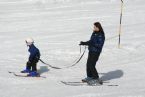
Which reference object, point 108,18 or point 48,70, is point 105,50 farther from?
point 108,18

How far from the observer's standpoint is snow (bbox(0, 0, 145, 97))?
14227 millimetres

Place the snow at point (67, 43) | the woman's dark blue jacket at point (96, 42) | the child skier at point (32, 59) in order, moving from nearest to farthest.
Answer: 1. the snow at point (67, 43)
2. the woman's dark blue jacket at point (96, 42)
3. the child skier at point (32, 59)

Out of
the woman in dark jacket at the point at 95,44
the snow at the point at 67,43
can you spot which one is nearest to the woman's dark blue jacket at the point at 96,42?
the woman in dark jacket at the point at 95,44

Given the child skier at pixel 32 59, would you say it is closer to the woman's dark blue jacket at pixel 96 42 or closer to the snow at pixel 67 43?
the snow at pixel 67 43

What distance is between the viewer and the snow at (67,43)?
1423 centimetres

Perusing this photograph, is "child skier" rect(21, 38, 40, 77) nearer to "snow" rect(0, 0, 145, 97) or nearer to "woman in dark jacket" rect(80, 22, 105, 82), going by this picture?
"snow" rect(0, 0, 145, 97)

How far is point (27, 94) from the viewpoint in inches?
523

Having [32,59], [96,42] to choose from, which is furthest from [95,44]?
[32,59]

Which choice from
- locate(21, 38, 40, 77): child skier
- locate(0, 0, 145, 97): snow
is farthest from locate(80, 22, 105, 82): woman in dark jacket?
locate(21, 38, 40, 77): child skier

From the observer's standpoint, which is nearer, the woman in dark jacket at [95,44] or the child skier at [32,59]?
the woman in dark jacket at [95,44]

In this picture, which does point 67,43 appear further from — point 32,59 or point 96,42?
point 96,42

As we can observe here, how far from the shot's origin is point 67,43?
21.8m

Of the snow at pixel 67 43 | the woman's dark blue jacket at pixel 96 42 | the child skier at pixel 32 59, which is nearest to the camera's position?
the snow at pixel 67 43

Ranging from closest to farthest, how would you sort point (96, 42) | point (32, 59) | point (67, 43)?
point (96, 42) < point (32, 59) < point (67, 43)
